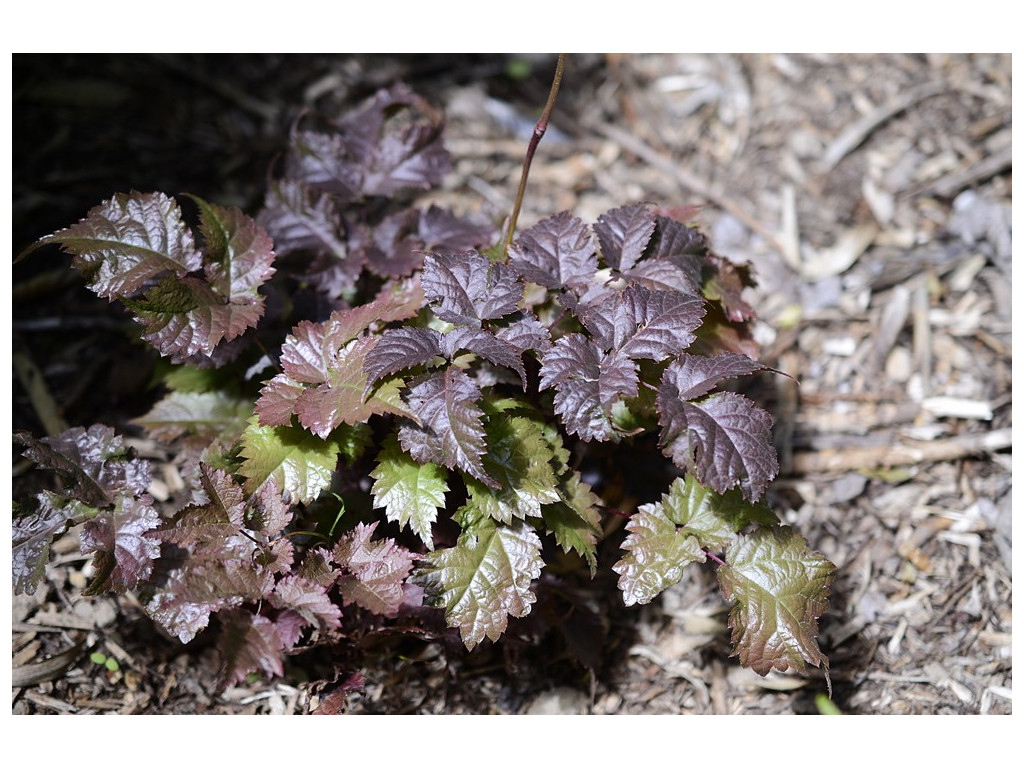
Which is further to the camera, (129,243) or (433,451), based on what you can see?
(129,243)

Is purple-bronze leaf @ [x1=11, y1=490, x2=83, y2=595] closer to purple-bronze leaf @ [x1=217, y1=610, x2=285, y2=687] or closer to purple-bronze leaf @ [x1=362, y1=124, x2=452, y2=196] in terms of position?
purple-bronze leaf @ [x1=217, y1=610, x2=285, y2=687]

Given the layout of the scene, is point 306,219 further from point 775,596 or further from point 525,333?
point 775,596

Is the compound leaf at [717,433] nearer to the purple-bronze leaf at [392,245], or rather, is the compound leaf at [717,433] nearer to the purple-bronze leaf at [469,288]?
the purple-bronze leaf at [469,288]

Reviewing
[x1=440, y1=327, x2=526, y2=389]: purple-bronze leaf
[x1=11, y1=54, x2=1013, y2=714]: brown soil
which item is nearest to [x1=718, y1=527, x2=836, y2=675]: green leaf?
[x1=11, y1=54, x2=1013, y2=714]: brown soil

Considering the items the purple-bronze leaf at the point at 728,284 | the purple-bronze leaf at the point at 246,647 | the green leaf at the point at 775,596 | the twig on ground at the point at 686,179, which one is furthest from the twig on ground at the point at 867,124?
the purple-bronze leaf at the point at 246,647

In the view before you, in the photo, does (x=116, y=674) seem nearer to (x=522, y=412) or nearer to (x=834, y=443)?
(x=522, y=412)

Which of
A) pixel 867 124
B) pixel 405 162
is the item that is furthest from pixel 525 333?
pixel 867 124
